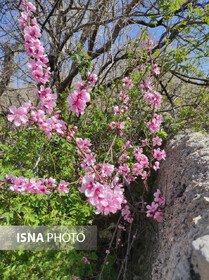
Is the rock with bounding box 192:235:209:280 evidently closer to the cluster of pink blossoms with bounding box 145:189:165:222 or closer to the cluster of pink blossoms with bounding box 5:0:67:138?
the cluster of pink blossoms with bounding box 145:189:165:222

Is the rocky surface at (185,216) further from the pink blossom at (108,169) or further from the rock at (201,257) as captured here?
the pink blossom at (108,169)

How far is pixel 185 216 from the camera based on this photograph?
4.37 ft

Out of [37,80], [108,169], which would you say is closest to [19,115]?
[37,80]

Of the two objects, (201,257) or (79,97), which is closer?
(201,257)

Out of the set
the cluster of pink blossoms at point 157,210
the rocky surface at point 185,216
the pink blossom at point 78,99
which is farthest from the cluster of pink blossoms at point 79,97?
the cluster of pink blossoms at point 157,210

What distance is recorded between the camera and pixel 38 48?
140 cm

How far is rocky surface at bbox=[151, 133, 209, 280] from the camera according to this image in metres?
0.87

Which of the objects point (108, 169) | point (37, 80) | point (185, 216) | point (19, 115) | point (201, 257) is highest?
point (37, 80)

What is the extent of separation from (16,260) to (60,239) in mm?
392

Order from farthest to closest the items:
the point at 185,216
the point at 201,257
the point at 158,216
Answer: the point at 158,216, the point at 185,216, the point at 201,257

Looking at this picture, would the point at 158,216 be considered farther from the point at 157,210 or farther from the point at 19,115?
the point at 19,115

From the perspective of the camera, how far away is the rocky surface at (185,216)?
0.87 m

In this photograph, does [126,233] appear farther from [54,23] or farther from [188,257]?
[54,23]

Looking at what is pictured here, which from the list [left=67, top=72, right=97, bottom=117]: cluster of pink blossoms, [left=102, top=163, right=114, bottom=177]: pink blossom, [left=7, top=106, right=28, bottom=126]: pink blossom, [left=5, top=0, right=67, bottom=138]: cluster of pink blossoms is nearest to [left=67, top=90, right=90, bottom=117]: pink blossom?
[left=67, top=72, right=97, bottom=117]: cluster of pink blossoms
